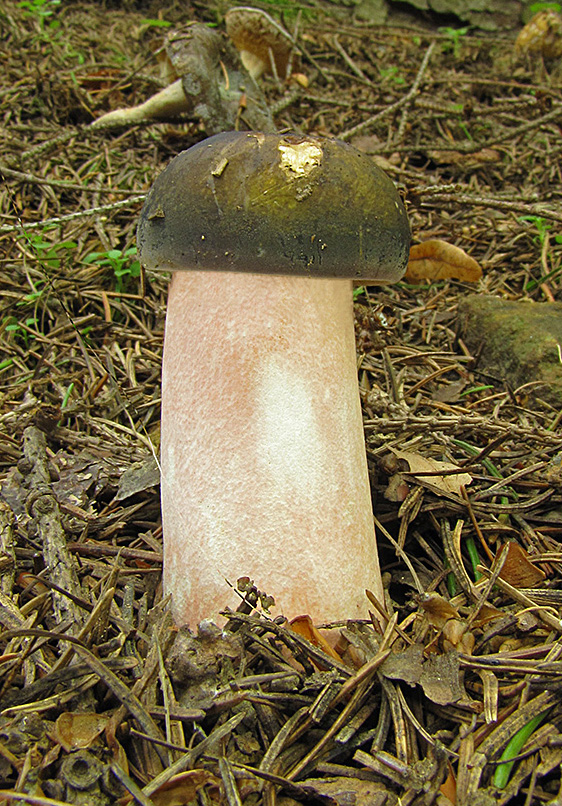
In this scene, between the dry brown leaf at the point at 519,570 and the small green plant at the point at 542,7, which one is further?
the small green plant at the point at 542,7


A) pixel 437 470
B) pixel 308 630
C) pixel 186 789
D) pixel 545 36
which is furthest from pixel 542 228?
pixel 545 36

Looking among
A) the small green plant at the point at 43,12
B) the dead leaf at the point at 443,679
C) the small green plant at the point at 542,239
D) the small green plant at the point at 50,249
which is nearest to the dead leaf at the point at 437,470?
the dead leaf at the point at 443,679

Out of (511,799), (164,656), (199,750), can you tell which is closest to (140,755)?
(199,750)

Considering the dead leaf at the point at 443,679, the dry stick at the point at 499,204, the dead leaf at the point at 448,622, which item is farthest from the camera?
the dry stick at the point at 499,204

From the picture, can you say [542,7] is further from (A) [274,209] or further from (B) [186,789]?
(B) [186,789]

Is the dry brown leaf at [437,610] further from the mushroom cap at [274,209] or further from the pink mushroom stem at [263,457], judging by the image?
the mushroom cap at [274,209]

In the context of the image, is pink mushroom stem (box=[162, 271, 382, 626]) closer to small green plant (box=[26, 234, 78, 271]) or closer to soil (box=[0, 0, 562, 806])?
soil (box=[0, 0, 562, 806])
